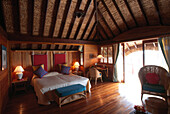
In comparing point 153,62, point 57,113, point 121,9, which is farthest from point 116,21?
point 57,113

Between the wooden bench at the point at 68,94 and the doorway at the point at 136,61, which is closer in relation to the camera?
the wooden bench at the point at 68,94

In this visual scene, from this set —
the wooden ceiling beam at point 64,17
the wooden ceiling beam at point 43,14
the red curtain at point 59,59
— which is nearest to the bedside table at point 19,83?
the red curtain at point 59,59

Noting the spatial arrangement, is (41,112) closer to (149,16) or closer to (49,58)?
(49,58)

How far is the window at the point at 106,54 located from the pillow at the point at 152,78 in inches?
105

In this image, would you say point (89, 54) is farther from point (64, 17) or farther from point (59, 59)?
point (64, 17)

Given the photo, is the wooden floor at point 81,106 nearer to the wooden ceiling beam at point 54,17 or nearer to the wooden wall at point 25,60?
the wooden wall at point 25,60

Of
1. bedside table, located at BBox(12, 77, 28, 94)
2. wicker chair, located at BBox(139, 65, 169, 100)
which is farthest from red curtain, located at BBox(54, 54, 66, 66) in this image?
wicker chair, located at BBox(139, 65, 169, 100)

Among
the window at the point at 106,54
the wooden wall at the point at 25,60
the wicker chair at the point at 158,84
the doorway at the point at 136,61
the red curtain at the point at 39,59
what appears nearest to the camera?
the wicker chair at the point at 158,84

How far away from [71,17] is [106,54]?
321 cm

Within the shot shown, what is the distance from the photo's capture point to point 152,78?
3191mm

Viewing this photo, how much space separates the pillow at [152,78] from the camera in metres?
3.13

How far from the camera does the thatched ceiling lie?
3.31m

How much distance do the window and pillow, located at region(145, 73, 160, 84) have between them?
105 inches

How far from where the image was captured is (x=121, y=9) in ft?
12.9
